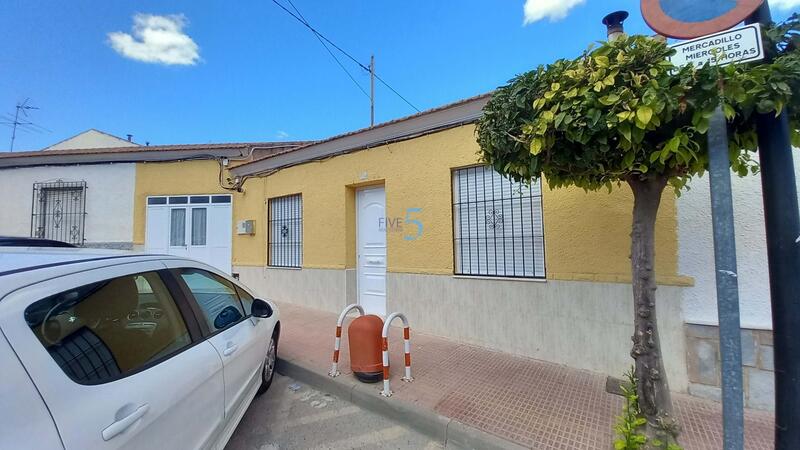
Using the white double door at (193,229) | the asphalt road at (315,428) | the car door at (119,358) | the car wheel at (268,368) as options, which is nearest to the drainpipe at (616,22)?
the asphalt road at (315,428)

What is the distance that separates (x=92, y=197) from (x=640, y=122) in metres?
13.0

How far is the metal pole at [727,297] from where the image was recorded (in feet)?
5.00

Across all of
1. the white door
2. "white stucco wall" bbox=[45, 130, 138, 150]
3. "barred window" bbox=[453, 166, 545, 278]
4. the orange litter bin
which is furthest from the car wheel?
"white stucco wall" bbox=[45, 130, 138, 150]

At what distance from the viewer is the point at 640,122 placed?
194 centimetres

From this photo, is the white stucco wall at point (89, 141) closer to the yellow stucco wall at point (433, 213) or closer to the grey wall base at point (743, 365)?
the yellow stucco wall at point (433, 213)

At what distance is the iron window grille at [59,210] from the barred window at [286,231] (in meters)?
6.20

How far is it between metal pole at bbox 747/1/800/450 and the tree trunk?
755mm

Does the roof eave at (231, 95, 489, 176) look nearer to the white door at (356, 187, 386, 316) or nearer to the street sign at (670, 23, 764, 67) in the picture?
the white door at (356, 187, 386, 316)

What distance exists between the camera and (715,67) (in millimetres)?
1760

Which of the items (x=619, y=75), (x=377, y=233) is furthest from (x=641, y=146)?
(x=377, y=233)

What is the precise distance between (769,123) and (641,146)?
591 mm

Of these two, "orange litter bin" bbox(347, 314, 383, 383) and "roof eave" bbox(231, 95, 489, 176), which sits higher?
"roof eave" bbox(231, 95, 489, 176)

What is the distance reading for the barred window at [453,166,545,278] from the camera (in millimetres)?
4578

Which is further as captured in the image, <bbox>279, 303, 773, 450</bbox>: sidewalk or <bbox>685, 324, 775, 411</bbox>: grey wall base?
<bbox>685, 324, 775, 411</bbox>: grey wall base
